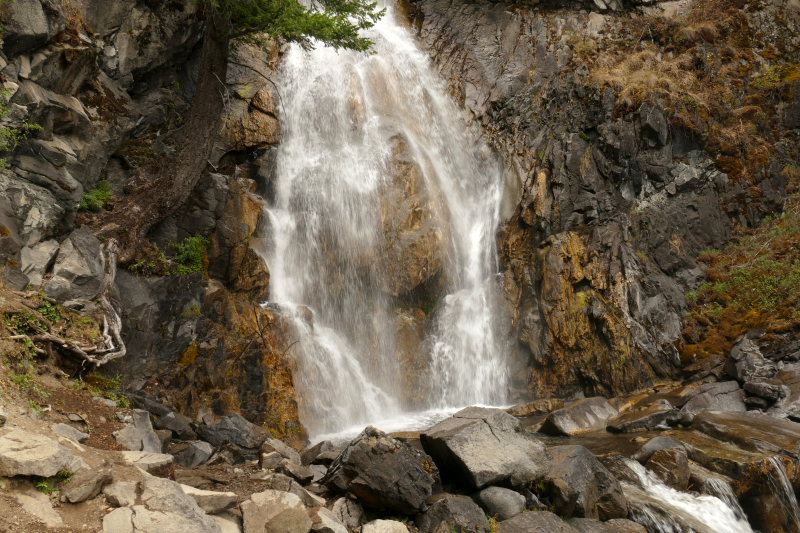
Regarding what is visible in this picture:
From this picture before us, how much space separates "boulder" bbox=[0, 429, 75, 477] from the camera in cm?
386

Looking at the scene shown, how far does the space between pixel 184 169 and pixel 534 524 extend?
10.5 meters

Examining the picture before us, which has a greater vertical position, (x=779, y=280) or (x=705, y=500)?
(x=779, y=280)

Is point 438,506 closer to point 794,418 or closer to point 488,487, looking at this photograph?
point 488,487

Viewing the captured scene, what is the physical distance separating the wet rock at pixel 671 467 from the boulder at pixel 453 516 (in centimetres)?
407

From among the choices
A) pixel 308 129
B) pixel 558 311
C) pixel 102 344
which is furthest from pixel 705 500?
pixel 308 129

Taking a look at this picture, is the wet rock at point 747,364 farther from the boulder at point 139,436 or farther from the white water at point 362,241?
the boulder at point 139,436

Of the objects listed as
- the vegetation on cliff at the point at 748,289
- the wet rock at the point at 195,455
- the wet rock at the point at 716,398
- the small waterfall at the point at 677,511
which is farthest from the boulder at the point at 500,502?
the vegetation on cliff at the point at 748,289

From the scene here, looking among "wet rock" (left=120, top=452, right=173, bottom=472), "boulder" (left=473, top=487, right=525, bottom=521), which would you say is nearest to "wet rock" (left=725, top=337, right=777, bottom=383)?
"boulder" (left=473, top=487, right=525, bottom=521)

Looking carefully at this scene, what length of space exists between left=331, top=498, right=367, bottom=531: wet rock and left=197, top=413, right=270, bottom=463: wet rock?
88.0 inches

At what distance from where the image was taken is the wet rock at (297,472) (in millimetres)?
6598

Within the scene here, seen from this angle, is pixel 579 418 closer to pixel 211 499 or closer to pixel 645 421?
pixel 645 421

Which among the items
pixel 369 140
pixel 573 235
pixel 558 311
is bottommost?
pixel 558 311

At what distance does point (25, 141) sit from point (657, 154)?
17645mm

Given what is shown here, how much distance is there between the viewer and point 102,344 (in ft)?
26.3
